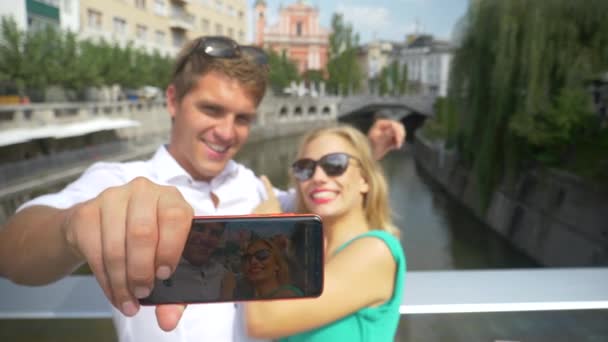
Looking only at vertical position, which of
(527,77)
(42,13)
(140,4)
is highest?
(140,4)

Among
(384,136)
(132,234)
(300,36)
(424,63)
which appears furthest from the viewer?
(424,63)

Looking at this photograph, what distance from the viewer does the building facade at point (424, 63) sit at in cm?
718

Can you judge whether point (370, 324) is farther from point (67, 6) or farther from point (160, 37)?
point (160, 37)

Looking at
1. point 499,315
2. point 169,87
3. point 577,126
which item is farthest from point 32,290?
point 577,126

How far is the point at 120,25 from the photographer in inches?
162

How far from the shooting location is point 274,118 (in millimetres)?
11359

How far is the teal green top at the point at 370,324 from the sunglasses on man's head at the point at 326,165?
0.38 ft

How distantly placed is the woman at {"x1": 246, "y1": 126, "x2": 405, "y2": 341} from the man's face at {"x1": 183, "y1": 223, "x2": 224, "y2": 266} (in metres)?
0.20

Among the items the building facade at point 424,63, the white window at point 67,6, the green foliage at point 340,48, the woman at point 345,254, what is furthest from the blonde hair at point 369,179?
the building facade at point 424,63

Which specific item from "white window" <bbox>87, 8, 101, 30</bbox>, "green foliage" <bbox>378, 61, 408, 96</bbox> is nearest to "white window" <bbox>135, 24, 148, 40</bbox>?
"white window" <bbox>87, 8, 101, 30</bbox>

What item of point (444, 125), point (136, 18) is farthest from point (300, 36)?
point (444, 125)

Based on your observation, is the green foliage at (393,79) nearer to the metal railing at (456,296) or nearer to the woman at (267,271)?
the metal railing at (456,296)

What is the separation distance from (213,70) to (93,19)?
395cm

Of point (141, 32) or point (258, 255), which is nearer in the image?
point (258, 255)
